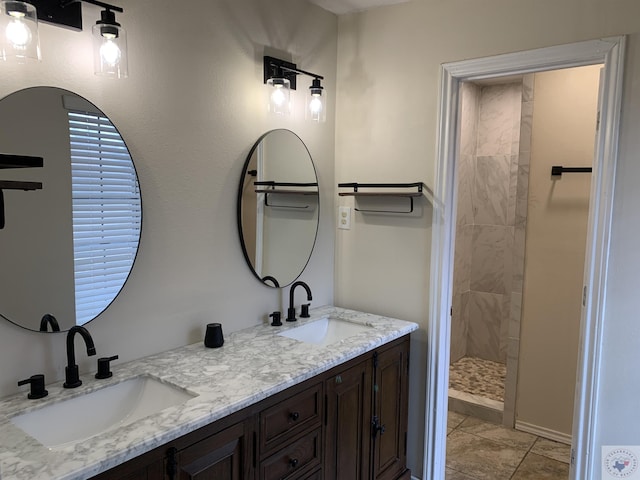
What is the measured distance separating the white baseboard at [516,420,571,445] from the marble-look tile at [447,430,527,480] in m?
0.26

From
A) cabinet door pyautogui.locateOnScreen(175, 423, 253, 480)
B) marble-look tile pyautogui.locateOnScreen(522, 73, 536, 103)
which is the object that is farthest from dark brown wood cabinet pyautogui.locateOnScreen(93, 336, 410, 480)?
marble-look tile pyautogui.locateOnScreen(522, 73, 536, 103)

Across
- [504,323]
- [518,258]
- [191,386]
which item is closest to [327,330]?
[191,386]

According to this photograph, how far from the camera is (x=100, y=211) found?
174cm

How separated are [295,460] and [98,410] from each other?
724mm

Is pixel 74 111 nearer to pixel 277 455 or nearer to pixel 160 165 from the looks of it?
pixel 160 165

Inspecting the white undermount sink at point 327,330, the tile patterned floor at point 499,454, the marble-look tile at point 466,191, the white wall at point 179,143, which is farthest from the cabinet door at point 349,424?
the marble-look tile at point 466,191

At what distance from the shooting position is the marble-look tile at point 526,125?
10.2ft

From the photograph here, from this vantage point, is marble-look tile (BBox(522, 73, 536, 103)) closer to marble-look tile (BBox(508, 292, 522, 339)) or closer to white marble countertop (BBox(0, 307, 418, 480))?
marble-look tile (BBox(508, 292, 522, 339))

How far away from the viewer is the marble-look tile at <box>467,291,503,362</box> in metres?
4.39

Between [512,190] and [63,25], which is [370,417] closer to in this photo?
[63,25]

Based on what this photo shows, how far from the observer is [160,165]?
192 centimetres

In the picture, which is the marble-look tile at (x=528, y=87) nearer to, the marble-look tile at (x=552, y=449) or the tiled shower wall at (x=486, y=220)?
the tiled shower wall at (x=486, y=220)

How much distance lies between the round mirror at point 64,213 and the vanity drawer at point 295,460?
81 cm

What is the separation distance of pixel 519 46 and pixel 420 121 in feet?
1.80
